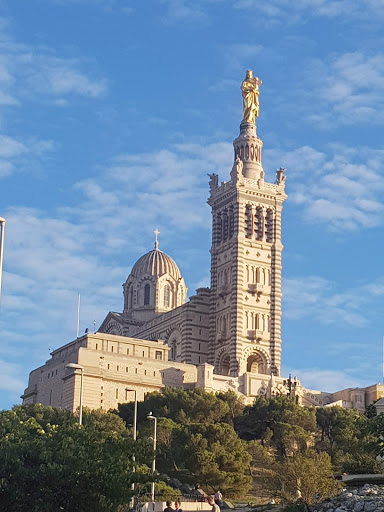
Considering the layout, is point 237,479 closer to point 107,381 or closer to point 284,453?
point 284,453

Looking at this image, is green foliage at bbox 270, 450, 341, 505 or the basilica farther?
the basilica

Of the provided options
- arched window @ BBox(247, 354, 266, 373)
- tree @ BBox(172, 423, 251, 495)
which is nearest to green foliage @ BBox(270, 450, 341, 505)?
tree @ BBox(172, 423, 251, 495)

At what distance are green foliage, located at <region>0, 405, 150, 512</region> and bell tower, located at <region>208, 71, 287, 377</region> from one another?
7694cm

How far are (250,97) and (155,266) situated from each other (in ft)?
77.2

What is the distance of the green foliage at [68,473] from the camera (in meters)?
52.3

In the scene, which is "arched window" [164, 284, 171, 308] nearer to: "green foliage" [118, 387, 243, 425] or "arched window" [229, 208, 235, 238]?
"arched window" [229, 208, 235, 238]

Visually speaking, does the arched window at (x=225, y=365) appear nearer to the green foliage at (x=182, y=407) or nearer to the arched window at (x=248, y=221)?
the arched window at (x=248, y=221)

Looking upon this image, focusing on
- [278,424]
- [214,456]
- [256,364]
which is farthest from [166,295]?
[214,456]

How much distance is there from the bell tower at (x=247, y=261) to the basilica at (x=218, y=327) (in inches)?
4.2

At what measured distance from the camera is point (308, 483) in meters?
61.5

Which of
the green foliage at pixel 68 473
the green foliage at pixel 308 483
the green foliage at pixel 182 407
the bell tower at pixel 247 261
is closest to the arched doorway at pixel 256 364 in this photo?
the bell tower at pixel 247 261

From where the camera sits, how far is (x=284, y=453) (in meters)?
111

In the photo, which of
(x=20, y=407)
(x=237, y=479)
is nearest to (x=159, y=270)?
(x=20, y=407)

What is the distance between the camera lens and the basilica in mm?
123062
